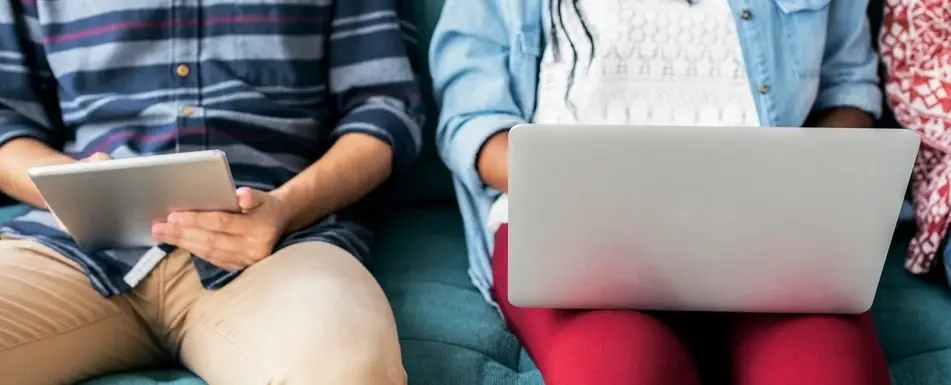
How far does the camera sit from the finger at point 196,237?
0.86m

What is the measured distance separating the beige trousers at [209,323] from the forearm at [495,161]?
17 cm

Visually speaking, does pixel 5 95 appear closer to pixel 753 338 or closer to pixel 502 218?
pixel 502 218

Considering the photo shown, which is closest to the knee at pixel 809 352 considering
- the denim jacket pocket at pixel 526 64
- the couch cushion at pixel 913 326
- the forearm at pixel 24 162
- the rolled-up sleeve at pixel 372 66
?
the couch cushion at pixel 913 326

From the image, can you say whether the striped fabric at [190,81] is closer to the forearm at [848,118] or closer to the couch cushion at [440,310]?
the couch cushion at [440,310]

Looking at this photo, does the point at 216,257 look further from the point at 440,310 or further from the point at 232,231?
the point at 440,310

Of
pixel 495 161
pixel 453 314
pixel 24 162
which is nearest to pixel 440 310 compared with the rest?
pixel 453 314

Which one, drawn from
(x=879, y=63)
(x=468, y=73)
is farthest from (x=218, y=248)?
(x=879, y=63)

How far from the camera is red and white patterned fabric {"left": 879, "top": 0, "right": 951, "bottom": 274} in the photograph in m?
0.98

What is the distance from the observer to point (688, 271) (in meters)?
0.69

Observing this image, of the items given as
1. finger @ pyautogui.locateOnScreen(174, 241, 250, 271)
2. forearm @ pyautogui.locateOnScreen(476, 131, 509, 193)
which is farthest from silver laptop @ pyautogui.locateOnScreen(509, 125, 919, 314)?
finger @ pyautogui.locateOnScreen(174, 241, 250, 271)

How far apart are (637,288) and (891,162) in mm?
219

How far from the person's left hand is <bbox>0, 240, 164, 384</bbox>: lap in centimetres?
9

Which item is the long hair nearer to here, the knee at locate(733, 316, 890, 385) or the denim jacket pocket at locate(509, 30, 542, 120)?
the denim jacket pocket at locate(509, 30, 542, 120)

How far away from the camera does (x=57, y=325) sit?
827 millimetres
